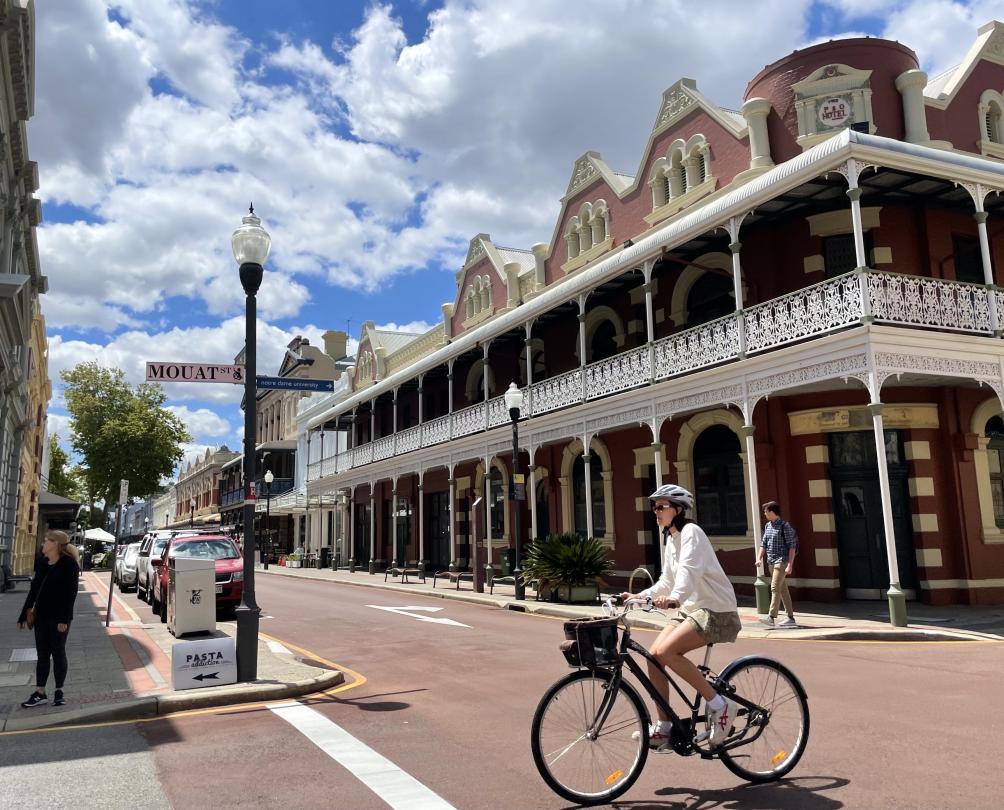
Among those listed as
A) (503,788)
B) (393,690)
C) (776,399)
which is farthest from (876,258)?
(503,788)

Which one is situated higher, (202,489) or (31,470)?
(202,489)

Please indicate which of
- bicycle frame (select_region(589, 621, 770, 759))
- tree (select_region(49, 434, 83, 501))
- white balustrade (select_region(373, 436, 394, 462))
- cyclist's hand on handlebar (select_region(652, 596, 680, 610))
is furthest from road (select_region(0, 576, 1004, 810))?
tree (select_region(49, 434, 83, 501))

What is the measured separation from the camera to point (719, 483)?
725 inches

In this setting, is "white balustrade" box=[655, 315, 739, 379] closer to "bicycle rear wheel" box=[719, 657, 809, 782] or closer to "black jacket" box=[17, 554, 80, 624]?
"bicycle rear wheel" box=[719, 657, 809, 782]

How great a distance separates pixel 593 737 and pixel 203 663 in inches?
195

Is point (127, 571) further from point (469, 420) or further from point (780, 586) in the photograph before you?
point (780, 586)

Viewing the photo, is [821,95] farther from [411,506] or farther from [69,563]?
[411,506]

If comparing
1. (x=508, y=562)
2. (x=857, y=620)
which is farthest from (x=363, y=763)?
(x=508, y=562)

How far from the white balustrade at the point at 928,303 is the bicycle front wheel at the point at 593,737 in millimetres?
10071

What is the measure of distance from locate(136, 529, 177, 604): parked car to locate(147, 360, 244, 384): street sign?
1060 centimetres

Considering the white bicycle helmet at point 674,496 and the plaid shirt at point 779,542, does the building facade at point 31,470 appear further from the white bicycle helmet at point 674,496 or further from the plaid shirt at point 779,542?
the white bicycle helmet at point 674,496

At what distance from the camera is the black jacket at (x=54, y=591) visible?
7.65 m

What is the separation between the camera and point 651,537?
65.5ft

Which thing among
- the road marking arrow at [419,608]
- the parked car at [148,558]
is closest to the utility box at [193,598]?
the road marking arrow at [419,608]
